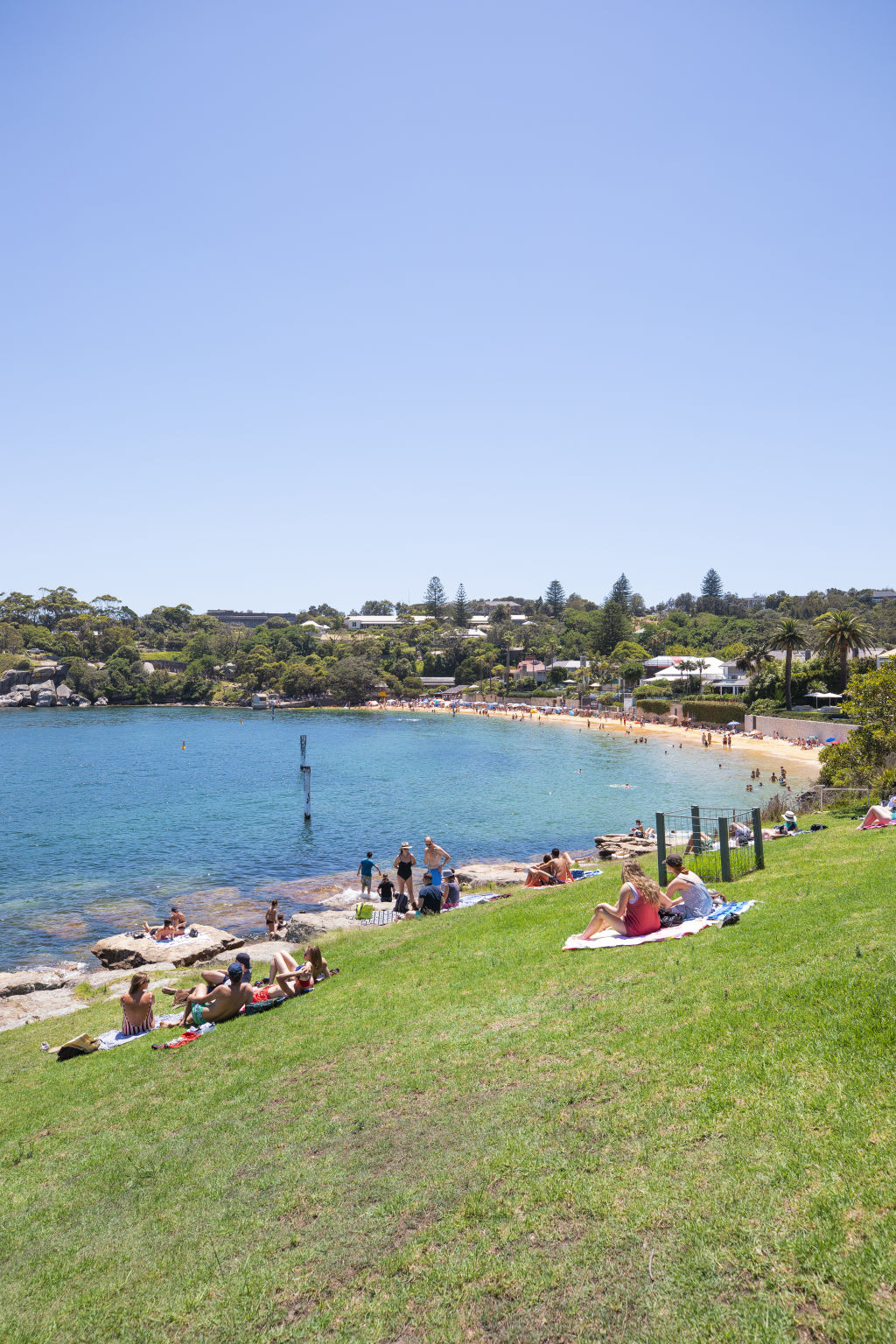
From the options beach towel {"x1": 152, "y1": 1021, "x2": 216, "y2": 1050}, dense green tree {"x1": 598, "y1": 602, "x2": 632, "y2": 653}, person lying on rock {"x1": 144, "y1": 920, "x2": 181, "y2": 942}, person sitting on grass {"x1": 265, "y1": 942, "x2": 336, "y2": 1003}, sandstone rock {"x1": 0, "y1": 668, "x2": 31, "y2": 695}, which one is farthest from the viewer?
sandstone rock {"x1": 0, "y1": 668, "x2": 31, "y2": 695}

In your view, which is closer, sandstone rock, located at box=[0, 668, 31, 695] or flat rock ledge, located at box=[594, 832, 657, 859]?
flat rock ledge, located at box=[594, 832, 657, 859]

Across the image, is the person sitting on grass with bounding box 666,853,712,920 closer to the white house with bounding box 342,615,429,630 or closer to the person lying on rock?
the person lying on rock

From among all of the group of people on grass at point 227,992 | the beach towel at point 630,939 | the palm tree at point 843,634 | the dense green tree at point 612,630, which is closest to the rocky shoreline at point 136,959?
the group of people on grass at point 227,992

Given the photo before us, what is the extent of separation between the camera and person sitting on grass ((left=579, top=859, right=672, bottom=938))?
31.5 feet

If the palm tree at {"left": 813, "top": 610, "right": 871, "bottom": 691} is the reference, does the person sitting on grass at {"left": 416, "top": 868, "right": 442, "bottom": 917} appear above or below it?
below

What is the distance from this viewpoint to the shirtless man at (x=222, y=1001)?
970 cm

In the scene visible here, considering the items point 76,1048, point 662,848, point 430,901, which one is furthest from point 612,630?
point 76,1048

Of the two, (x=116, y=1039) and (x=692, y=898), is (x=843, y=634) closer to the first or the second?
(x=692, y=898)

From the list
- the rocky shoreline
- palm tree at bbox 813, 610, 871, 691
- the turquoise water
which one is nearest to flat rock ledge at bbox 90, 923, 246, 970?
the rocky shoreline

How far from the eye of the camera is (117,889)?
82.5 feet

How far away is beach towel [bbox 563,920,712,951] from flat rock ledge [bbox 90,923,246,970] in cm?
957

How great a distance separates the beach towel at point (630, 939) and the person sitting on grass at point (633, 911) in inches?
2.9

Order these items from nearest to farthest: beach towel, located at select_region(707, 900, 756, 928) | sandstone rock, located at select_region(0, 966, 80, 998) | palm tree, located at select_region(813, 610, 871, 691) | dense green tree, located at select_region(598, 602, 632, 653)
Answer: beach towel, located at select_region(707, 900, 756, 928)
sandstone rock, located at select_region(0, 966, 80, 998)
palm tree, located at select_region(813, 610, 871, 691)
dense green tree, located at select_region(598, 602, 632, 653)

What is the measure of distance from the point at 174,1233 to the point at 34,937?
17.6 m
